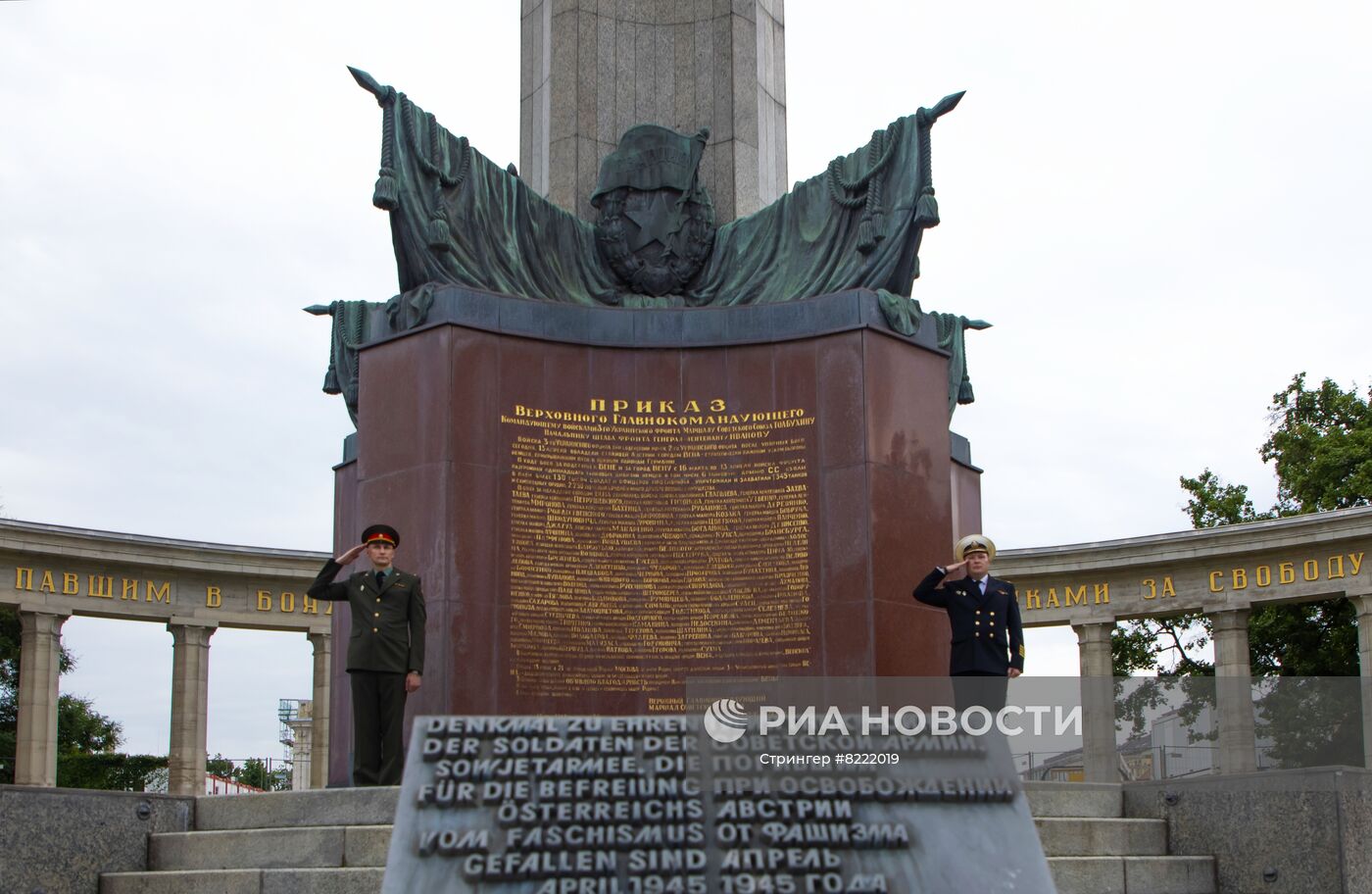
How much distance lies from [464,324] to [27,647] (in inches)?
947

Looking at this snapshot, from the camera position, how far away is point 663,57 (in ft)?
65.9

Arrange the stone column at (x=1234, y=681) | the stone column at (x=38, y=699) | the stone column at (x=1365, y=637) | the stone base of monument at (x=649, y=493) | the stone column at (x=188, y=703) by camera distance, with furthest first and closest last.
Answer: the stone column at (x=188, y=703) < the stone column at (x=38, y=699) < the stone column at (x=1234, y=681) < the stone column at (x=1365, y=637) < the stone base of monument at (x=649, y=493)

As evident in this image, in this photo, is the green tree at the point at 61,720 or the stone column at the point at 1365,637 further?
the green tree at the point at 61,720

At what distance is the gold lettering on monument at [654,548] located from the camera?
1548 cm

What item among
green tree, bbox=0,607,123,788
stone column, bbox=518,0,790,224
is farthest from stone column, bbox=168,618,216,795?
stone column, bbox=518,0,790,224

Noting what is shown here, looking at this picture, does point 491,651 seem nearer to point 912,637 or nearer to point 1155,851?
point 912,637

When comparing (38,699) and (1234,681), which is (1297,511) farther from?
(38,699)

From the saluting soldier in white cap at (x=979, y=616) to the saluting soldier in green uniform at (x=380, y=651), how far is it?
4086mm

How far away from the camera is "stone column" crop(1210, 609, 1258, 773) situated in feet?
114

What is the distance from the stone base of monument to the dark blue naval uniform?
Answer: 2027mm

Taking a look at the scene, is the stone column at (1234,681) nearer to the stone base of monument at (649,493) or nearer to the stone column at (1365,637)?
the stone column at (1365,637)

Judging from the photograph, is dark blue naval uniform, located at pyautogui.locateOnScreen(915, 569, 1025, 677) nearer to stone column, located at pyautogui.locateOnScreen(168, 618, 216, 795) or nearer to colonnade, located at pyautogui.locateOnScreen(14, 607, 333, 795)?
colonnade, located at pyautogui.locateOnScreen(14, 607, 333, 795)

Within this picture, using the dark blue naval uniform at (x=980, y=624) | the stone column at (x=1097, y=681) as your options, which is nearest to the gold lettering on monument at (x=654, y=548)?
the dark blue naval uniform at (x=980, y=624)

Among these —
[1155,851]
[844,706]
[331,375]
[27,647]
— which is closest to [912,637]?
[844,706]
